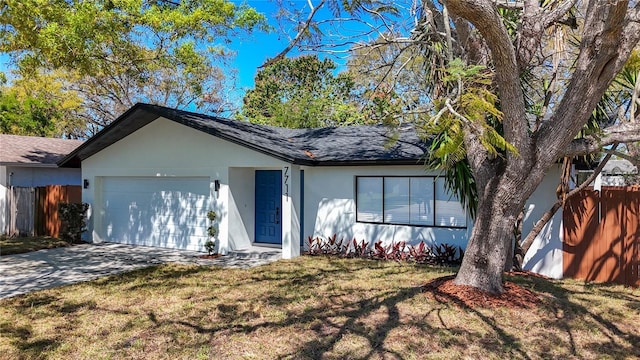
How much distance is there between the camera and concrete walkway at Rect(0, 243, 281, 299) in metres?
8.55

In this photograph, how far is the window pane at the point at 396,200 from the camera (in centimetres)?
1124

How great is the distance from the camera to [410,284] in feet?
26.6

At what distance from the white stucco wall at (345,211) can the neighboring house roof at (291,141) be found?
0.44m

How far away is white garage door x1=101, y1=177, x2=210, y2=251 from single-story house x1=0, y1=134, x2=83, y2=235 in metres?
3.80

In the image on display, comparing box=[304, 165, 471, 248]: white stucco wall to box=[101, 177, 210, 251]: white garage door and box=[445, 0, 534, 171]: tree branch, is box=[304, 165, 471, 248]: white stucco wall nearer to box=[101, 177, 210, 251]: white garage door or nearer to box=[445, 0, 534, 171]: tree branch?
box=[101, 177, 210, 251]: white garage door

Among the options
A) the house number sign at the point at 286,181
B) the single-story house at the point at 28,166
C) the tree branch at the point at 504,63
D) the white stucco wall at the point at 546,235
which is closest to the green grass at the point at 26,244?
the single-story house at the point at 28,166

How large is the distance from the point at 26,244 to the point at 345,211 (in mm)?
9745

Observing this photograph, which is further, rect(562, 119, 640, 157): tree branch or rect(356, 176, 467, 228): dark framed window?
rect(356, 176, 467, 228): dark framed window

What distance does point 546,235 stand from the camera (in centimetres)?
944

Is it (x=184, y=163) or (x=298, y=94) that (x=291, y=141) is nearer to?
(x=184, y=163)

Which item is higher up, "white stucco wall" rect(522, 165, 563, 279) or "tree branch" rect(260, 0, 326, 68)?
"tree branch" rect(260, 0, 326, 68)

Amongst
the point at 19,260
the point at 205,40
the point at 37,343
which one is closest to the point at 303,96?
the point at 205,40

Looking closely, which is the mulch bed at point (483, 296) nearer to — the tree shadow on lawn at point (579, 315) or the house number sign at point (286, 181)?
the tree shadow on lawn at point (579, 315)

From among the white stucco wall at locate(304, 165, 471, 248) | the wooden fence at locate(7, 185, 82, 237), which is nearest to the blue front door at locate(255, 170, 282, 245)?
the white stucco wall at locate(304, 165, 471, 248)
